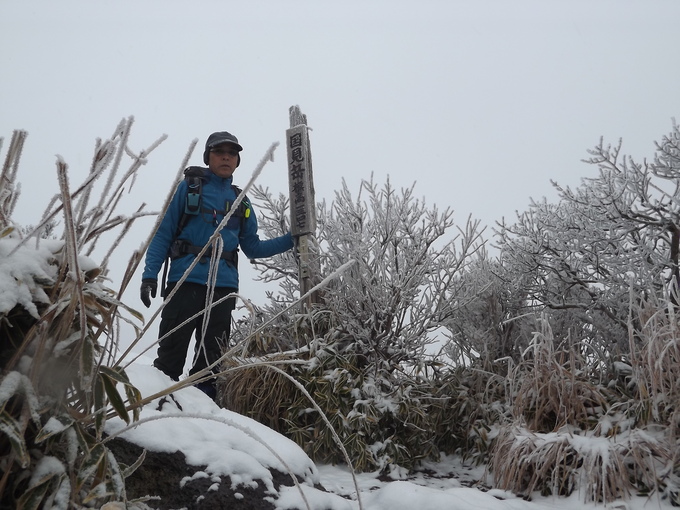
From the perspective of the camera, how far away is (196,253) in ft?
14.2

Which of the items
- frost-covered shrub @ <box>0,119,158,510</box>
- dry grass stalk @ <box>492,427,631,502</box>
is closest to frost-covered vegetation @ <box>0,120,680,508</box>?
dry grass stalk @ <box>492,427,631,502</box>

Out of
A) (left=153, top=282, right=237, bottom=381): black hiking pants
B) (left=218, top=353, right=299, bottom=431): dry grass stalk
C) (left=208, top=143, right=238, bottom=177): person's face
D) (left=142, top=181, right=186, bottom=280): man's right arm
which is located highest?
(left=208, top=143, right=238, bottom=177): person's face


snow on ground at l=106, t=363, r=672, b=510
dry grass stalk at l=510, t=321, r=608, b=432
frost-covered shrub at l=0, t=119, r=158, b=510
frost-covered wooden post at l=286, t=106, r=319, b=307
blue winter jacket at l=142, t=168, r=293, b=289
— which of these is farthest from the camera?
frost-covered wooden post at l=286, t=106, r=319, b=307

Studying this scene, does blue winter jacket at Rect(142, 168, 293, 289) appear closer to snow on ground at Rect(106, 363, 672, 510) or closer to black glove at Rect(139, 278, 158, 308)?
black glove at Rect(139, 278, 158, 308)

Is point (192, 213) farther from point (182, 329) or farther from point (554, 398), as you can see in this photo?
point (554, 398)

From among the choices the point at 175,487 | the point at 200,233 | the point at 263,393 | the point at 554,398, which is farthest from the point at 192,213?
the point at 554,398

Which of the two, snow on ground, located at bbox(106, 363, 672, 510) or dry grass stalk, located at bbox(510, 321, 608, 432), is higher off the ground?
dry grass stalk, located at bbox(510, 321, 608, 432)

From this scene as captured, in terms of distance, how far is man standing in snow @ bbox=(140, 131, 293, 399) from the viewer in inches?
168

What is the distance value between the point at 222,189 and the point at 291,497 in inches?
121

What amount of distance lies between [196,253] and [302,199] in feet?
4.55

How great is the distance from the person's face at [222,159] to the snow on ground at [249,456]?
236 cm

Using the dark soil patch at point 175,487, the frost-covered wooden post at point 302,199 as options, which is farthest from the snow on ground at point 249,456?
the frost-covered wooden post at point 302,199

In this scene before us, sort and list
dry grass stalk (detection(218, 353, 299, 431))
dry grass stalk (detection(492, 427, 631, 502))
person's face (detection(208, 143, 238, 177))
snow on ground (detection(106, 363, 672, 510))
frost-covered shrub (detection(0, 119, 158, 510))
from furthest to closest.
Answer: person's face (detection(208, 143, 238, 177)) → dry grass stalk (detection(218, 353, 299, 431)) → dry grass stalk (detection(492, 427, 631, 502)) → snow on ground (detection(106, 363, 672, 510)) → frost-covered shrub (detection(0, 119, 158, 510))

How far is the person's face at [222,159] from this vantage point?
456cm
